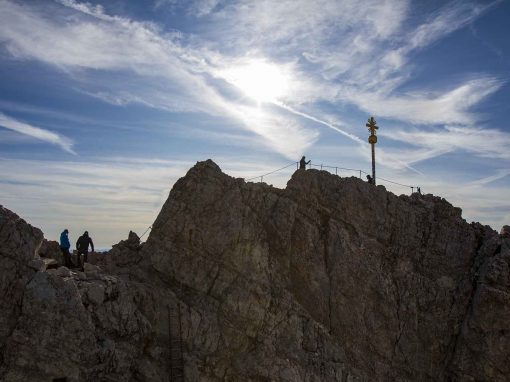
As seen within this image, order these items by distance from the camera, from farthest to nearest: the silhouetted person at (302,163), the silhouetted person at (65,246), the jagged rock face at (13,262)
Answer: the silhouetted person at (302,163)
the silhouetted person at (65,246)
the jagged rock face at (13,262)

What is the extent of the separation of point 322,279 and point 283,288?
3.57m

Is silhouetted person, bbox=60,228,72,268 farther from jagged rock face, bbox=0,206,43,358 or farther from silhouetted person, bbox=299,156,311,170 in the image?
silhouetted person, bbox=299,156,311,170

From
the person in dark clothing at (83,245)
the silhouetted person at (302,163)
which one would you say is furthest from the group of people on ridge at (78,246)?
the silhouetted person at (302,163)

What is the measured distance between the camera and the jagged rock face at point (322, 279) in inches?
1214

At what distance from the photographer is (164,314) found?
29.5 m

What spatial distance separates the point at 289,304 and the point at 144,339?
10586 mm

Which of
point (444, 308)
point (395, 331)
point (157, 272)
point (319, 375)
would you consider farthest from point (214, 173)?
point (444, 308)

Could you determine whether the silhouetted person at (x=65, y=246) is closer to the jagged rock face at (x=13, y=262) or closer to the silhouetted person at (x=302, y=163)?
the jagged rock face at (x=13, y=262)

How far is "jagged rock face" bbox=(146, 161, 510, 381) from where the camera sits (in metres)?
30.8

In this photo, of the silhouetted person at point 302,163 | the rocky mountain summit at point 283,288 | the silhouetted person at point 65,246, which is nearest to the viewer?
the rocky mountain summit at point 283,288

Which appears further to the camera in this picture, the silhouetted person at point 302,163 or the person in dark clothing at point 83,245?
the silhouetted person at point 302,163

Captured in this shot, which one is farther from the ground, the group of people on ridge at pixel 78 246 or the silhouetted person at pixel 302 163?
the silhouetted person at pixel 302 163

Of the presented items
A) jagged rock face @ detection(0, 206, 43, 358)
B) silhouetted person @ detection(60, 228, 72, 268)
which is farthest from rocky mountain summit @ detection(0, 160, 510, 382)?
silhouetted person @ detection(60, 228, 72, 268)

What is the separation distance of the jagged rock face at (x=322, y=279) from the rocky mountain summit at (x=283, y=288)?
0.10 metres
